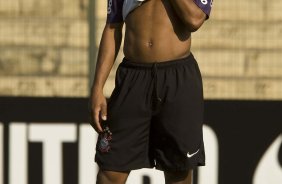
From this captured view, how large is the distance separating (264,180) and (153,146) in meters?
1.66

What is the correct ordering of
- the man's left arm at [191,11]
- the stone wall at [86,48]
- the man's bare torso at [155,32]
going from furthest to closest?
the stone wall at [86,48] < the man's bare torso at [155,32] < the man's left arm at [191,11]

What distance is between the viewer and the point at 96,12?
16.9ft


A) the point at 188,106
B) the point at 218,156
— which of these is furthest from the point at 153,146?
the point at 218,156

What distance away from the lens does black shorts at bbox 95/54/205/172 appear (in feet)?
11.4

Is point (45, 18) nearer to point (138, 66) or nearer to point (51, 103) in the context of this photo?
point (51, 103)

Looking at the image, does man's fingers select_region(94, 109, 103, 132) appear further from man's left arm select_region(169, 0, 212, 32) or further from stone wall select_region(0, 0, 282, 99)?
stone wall select_region(0, 0, 282, 99)

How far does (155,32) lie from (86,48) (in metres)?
1.77

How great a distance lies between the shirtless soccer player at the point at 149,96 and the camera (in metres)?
3.46

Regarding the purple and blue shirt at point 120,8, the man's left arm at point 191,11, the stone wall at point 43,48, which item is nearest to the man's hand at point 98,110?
the purple and blue shirt at point 120,8

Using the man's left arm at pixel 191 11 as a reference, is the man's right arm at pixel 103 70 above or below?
below

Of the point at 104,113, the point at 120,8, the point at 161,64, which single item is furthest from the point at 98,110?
the point at 120,8

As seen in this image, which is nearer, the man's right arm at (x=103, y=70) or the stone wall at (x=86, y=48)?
the man's right arm at (x=103, y=70)

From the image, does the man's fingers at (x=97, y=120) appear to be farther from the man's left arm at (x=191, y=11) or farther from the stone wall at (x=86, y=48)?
the stone wall at (x=86, y=48)

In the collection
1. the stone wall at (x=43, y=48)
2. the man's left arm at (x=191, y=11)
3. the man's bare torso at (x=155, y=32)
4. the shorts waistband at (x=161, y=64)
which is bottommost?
the stone wall at (x=43, y=48)
